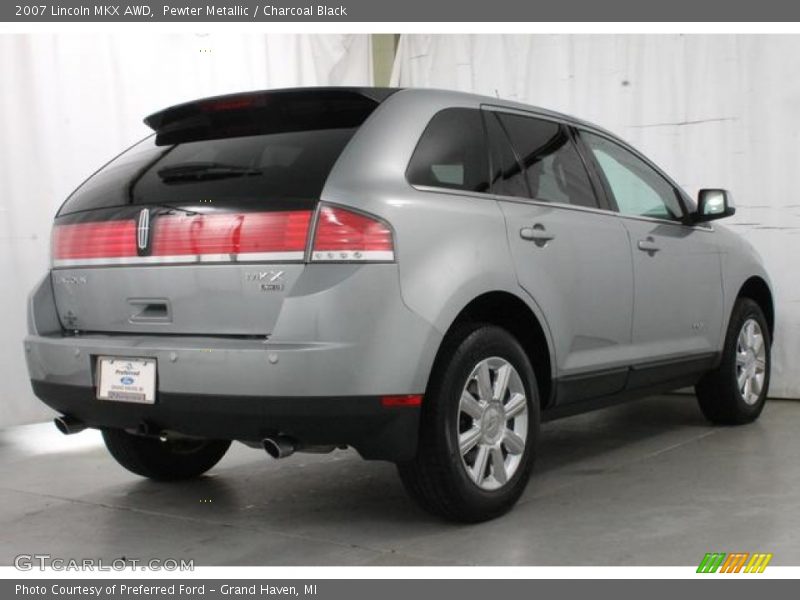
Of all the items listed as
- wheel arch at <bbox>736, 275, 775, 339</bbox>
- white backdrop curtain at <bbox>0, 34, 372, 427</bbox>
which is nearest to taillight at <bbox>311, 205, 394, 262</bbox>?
wheel arch at <bbox>736, 275, 775, 339</bbox>

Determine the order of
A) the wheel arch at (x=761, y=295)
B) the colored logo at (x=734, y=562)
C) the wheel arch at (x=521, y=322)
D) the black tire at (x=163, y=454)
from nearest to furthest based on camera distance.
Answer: the colored logo at (x=734, y=562)
the wheel arch at (x=521, y=322)
the black tire at (x=163, y=454)
the wheel arch at (x=761, y=295)

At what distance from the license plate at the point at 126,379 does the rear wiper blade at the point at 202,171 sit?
693 mm

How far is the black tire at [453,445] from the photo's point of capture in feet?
11.9

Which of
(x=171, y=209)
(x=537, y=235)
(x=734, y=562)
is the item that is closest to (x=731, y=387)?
(x=537, y=235)

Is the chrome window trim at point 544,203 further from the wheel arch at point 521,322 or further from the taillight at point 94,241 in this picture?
the taillight at point 94,241

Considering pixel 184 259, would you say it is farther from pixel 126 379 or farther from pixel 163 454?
pixel 163 454

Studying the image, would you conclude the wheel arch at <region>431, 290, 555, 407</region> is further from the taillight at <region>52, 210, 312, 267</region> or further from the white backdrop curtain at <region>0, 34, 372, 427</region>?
the white backdrop curtain at <region>0, 34, 372, 427</region>

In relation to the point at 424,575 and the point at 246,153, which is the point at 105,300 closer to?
the point at 246,153

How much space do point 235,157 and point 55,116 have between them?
3.25m

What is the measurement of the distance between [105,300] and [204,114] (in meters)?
0.83

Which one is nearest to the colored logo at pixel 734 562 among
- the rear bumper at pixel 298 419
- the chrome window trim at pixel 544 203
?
the rear bumper at pixel 298 419

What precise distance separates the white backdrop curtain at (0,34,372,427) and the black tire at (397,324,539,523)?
356 cm

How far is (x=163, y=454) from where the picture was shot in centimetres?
479

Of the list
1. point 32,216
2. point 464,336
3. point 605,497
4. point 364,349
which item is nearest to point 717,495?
point 605,497
